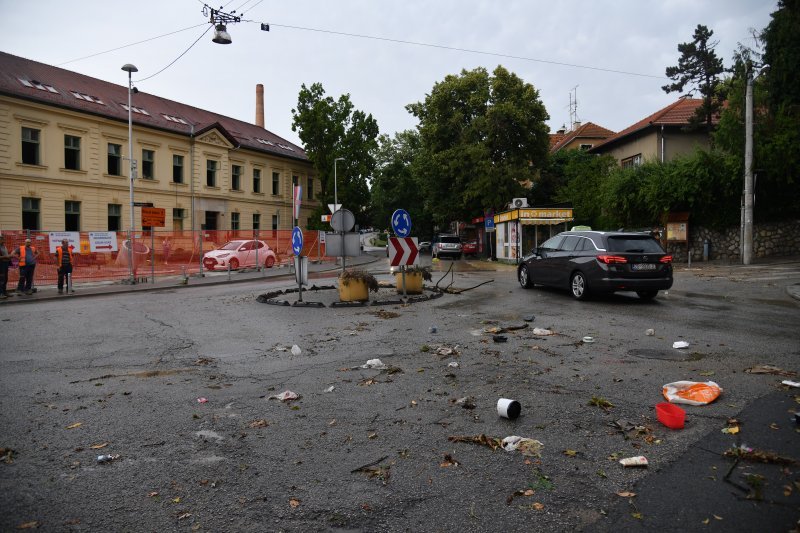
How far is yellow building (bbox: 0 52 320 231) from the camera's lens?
29344 mm

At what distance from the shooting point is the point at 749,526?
8.69ft

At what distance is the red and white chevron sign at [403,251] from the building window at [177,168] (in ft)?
98.7

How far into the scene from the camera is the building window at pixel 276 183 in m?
48.9

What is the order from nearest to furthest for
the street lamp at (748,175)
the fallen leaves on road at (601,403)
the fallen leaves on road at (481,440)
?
the fallen leaves on road at (481,440) → the fallen leaves on road at (601,403) → the street lamp at (748,175)

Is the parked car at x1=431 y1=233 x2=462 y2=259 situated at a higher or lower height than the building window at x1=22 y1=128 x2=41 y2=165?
lower

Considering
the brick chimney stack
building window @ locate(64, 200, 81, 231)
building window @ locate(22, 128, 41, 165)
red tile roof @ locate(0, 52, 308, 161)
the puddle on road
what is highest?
the brick chimney stack

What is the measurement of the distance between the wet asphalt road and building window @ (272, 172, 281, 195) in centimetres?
4075

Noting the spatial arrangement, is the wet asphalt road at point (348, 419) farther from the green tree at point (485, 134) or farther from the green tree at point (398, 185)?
the green tree at point (398, 185)

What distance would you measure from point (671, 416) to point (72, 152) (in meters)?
36.3

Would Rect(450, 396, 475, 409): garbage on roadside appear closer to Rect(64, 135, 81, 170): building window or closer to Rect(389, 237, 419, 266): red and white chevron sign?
Rect(389, 237, 419, 266): red and white chevron sign

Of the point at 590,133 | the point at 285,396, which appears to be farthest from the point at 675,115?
the point at 285,396

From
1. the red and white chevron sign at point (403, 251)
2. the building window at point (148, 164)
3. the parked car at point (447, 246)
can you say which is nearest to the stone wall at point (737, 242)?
the parked car at point (447, 246)

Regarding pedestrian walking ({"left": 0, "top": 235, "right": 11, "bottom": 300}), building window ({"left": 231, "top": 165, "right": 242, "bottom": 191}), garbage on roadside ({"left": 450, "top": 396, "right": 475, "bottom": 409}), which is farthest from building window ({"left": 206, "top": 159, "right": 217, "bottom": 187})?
garbage on roadside ({"left": 450, "top": 396, "right": 475, "bottom": 409})

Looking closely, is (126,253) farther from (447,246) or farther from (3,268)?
(447,246)
